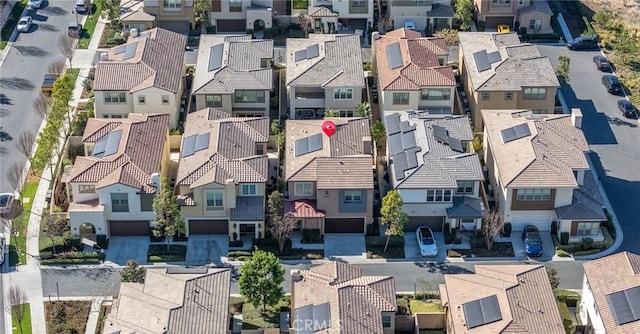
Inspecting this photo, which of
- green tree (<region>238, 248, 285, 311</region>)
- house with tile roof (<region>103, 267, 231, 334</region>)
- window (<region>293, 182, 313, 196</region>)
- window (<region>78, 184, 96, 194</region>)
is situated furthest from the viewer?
window (<region>293, 182, 313, 196</region>)

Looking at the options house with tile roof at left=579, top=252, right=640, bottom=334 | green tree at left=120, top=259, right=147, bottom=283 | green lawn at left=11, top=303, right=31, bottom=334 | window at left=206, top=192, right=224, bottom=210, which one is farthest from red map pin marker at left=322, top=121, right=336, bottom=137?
green lawn at left=11, top=303, right=31, bottom=334

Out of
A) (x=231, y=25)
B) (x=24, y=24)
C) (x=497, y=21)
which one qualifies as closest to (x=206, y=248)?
(x=231, y=25)

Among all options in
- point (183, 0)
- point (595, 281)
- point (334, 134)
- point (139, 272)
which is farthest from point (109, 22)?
point (595, 281)

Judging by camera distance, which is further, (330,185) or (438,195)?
(438,195)

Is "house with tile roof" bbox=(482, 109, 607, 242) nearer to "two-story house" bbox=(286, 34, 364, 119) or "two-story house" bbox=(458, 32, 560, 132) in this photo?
"two-story house" bbox=(458, 32, 560, 132)

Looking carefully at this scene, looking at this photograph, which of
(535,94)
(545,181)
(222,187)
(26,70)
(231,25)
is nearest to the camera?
(222,187)

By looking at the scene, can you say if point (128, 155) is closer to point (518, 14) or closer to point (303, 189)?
A: point (303, 189)

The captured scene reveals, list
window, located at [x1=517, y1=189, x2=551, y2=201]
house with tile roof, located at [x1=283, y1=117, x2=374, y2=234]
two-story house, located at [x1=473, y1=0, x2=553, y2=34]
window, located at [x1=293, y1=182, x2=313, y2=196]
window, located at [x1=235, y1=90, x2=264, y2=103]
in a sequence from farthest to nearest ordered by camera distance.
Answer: two-story house, located at [x1=473, y1=0, x2=553, y2=34] → window, located at [x1=235, y1=90, x2=264, y2=103] → window, located at [x1=293, y1=182, x2=313, y2=196] → window, located at [x1=517, y1=189, x2=551, y2=201] → house with tile roof, located at [x1=283, y1=117, x2=374, y2=234]
